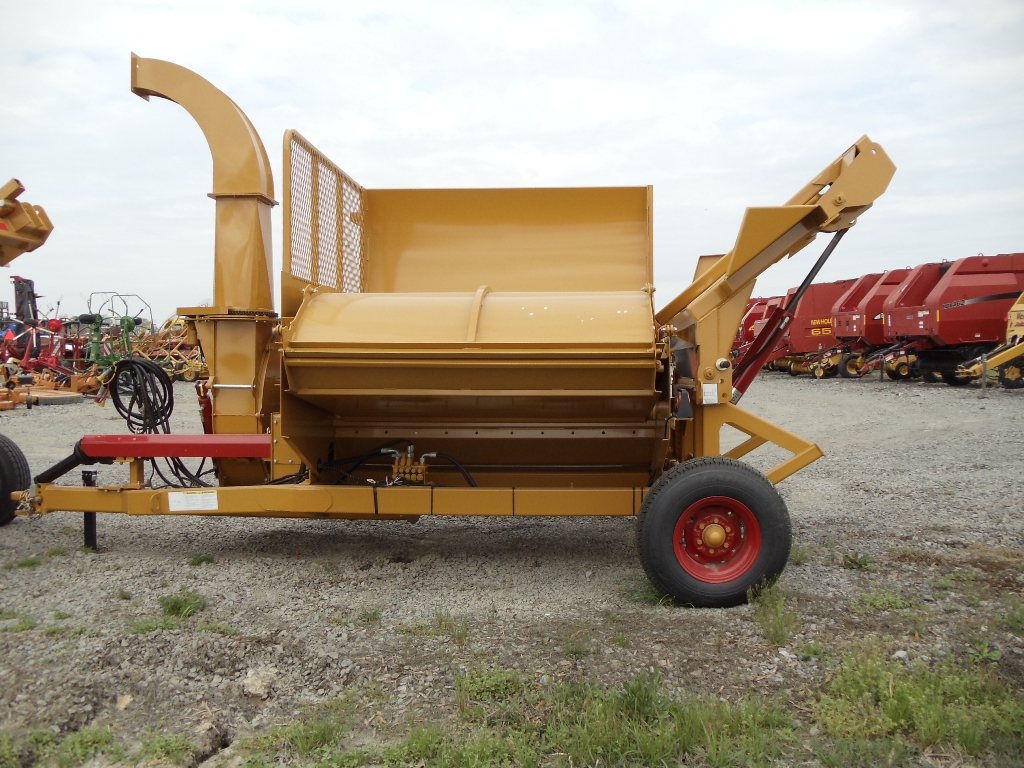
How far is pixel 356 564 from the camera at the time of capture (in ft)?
16.0

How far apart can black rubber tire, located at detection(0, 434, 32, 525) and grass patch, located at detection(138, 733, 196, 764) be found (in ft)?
11.3

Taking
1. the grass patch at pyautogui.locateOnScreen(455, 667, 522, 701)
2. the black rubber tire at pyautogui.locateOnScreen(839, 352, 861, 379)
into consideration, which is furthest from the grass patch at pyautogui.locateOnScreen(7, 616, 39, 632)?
the black rubber tire at pyautogui.locateOnScreen(839, 352, 861, 379)

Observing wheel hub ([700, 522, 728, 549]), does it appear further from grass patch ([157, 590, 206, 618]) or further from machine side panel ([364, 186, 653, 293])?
grass patch ([157, 590, 206, 618])

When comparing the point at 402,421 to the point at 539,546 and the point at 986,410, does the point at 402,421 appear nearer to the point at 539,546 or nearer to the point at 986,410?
the point at 539,546

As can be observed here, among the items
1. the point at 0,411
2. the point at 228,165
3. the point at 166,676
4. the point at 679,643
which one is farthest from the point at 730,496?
the point at 0,411

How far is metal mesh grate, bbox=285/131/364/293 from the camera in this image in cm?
458

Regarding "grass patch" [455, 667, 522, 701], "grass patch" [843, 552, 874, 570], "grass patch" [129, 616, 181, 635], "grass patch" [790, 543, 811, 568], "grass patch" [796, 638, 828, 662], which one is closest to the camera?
"grass patch" [455, 667, 522, 701]

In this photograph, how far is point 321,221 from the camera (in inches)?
196

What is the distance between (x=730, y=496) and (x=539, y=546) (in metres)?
1.73

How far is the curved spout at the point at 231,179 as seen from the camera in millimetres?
4984

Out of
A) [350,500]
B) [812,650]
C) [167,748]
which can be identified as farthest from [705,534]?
[167,748]

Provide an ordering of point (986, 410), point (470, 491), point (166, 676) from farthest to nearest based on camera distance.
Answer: point (986, 410), point (470, 491), point (166, 676)

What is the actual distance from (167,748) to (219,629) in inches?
38.0

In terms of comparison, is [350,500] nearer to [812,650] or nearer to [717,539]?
[717,539]
